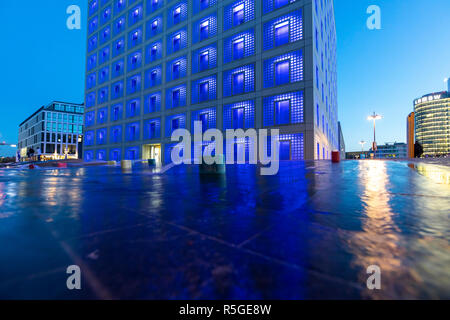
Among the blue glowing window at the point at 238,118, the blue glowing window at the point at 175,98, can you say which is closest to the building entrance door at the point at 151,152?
the blue glowing window at the point at 175,98

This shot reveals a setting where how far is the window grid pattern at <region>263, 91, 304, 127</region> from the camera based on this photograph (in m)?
18.1

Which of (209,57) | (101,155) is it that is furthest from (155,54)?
(101,155)

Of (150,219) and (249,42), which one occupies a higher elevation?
(249,42)

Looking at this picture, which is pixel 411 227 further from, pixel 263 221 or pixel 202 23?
pixel 202 23

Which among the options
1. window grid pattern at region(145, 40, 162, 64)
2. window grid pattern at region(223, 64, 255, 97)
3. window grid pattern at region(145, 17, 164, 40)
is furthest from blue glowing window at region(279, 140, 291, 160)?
window grid pattern at region(145, 17, 164, 40)

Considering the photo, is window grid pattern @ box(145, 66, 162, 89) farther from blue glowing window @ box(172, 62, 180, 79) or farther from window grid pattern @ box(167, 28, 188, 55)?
window grid pattern @ box(167, 28, 188, 55)

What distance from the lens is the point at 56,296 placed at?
32.8 inches

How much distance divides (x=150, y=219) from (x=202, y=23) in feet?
92.8

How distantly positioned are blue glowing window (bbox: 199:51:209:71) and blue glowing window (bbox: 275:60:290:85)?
8.66m

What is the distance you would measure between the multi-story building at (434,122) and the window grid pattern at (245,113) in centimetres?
14544
